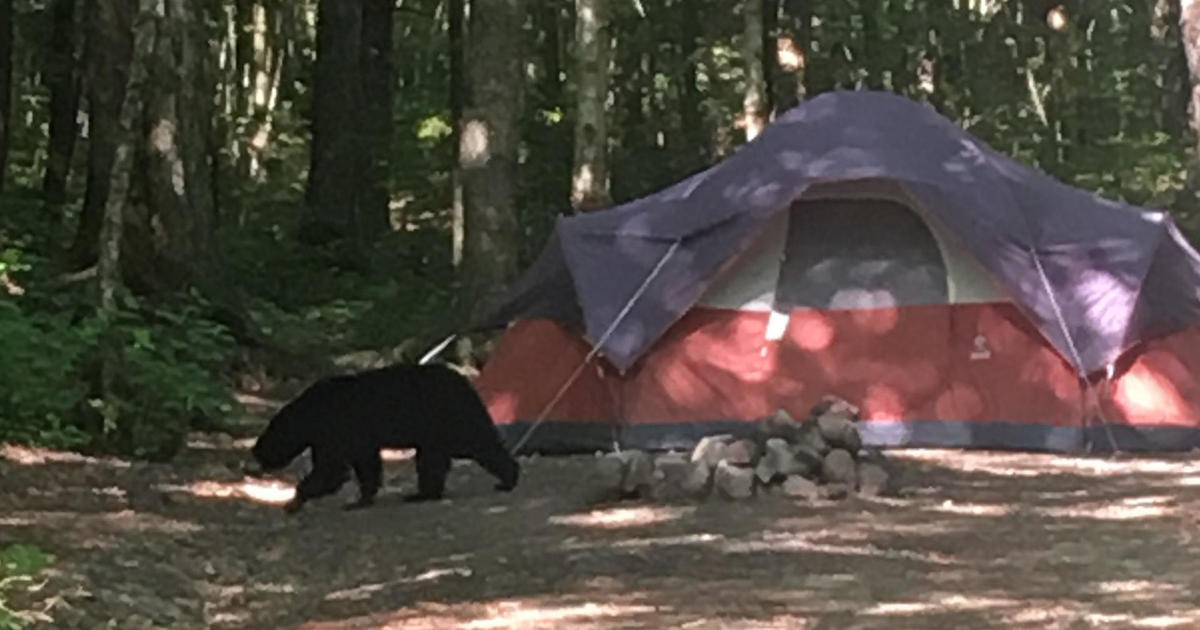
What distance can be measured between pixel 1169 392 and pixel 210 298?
20.8 feet

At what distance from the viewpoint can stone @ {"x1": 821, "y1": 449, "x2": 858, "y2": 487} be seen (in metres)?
9.48

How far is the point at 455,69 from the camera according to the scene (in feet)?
82.9

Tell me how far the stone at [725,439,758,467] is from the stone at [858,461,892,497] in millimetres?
540

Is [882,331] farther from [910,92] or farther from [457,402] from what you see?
[910,92]

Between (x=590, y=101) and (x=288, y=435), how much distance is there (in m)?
8.18

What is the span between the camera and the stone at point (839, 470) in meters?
9.48

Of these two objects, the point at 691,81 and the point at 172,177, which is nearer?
the point at 172,177

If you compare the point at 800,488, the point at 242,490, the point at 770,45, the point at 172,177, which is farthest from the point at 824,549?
the point at 770,45

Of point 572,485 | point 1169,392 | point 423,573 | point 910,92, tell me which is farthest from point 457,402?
point 910,92

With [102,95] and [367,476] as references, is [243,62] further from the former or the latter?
[367,476]

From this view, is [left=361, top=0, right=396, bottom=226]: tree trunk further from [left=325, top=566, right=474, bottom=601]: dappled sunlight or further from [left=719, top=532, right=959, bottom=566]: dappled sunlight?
[left=325, top=566, right=474, bottom=601]: dappled sunlight

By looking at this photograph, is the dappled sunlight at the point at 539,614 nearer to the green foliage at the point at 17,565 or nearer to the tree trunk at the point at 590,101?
the green foliage at the point at 17,565

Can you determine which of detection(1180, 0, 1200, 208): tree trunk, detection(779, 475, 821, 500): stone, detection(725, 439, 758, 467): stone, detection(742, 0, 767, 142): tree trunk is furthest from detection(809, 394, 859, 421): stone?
detection(742, 0, 767, 142): tree trunk

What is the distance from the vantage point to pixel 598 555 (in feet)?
24.4
